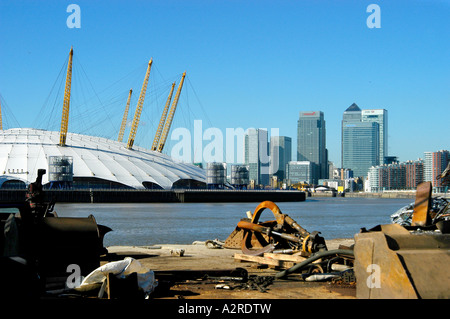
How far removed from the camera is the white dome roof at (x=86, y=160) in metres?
103

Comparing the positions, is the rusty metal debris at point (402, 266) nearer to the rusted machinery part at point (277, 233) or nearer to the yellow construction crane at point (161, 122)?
the rusted machinery part at point (277, 233)

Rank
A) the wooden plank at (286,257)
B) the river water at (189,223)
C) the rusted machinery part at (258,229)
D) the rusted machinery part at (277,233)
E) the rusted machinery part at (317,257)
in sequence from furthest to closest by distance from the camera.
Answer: the river water at (189,223) < the rusted machinery part at (258,229) < the rusted machinery part at (277,233) < the wooden plank at (286,257) < the rusted machinery part at (317,257)

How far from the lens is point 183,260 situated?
15.5m

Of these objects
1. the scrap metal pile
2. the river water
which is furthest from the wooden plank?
the river water

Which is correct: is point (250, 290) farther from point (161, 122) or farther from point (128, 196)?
point (161, 122)

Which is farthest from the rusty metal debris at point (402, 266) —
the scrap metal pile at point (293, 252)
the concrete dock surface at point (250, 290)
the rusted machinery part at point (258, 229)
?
the rusted machinery part at point (258, 229)

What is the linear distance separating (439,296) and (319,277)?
130 inches

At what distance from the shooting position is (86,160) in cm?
11350

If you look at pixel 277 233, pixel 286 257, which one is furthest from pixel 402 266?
pixel 277 233

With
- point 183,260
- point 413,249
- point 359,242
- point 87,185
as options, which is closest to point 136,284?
point 359,242

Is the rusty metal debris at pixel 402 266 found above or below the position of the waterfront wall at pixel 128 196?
above

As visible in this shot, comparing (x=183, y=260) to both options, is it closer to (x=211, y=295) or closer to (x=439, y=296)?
(x=211, y=295)

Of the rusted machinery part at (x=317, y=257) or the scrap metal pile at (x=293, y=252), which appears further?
the scrap metal pile at (x=293, y=252)

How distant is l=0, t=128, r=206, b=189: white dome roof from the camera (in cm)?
10320
